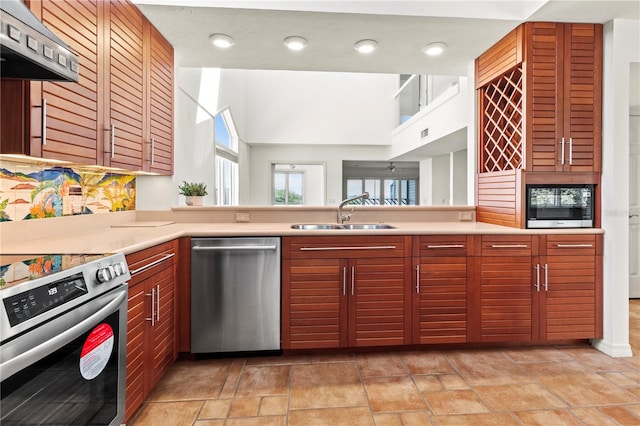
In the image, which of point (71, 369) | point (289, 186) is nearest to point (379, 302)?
point (71, 369)

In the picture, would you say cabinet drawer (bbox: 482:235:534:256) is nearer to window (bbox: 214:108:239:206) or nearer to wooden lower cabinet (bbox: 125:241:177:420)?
wooden lower cabinet (bbox: 125:241:177:420)

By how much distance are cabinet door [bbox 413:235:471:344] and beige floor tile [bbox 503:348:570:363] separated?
0.34 metres

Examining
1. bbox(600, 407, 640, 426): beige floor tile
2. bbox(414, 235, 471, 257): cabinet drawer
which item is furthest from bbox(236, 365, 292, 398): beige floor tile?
bbox(600, 407, 640, 426): beige floor tile

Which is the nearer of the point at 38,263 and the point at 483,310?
the point at 38,263

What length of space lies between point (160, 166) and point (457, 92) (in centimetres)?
336

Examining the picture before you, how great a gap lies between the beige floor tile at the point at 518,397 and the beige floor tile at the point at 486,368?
58mm

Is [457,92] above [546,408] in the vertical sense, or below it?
above

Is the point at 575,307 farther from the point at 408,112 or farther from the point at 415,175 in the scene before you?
the point at 415,175

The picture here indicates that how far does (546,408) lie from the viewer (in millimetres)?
1846

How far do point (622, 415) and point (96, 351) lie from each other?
7.85 feet

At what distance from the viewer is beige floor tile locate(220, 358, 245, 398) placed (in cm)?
200

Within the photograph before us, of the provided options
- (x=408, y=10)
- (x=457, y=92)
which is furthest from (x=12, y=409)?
(x=457, y=92)

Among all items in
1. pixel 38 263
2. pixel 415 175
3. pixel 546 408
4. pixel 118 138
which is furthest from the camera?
pixel 415 175

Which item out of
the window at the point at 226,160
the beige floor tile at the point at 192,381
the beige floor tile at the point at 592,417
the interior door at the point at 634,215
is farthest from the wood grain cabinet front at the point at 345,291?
the window at the point at 226,160
